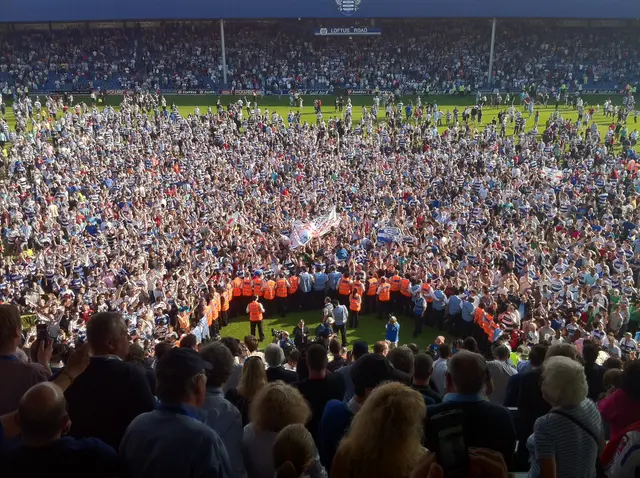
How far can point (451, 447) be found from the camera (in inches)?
113

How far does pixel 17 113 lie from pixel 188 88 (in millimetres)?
12992

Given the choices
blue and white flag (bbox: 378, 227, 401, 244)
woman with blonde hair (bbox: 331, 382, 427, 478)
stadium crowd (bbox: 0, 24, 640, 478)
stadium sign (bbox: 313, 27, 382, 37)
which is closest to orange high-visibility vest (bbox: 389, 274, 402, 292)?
stadium crowd (bbox: 0, 24, 640, 478)

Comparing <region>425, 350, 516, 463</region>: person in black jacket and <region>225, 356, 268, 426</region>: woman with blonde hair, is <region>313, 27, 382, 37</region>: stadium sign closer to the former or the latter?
<region>225, 356, 268, 426</region>: woman with blonde hair

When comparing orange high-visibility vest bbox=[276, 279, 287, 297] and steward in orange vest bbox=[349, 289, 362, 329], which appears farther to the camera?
orange high-visibility vest bbox=[276, 279, 287, 297]

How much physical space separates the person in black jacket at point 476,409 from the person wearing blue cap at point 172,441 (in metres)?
1.14

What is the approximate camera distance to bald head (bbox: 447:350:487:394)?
3.82 meters

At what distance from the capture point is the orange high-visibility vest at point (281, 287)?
1606cm

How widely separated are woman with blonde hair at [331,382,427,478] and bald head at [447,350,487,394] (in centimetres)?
67

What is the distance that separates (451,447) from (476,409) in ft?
3.03

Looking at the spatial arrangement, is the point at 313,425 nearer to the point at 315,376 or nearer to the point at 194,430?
the point at 315,376

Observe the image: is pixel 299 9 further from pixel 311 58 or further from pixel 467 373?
pixel 467 373

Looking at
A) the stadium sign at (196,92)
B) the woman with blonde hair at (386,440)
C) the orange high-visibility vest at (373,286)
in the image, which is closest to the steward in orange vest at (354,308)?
the orange high-visibility vest at (373,286)

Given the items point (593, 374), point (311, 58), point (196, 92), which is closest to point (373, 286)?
point (593, 374)

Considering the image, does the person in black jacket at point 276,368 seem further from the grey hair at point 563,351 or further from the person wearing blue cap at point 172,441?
the person wearing blue cap at point 172,441
